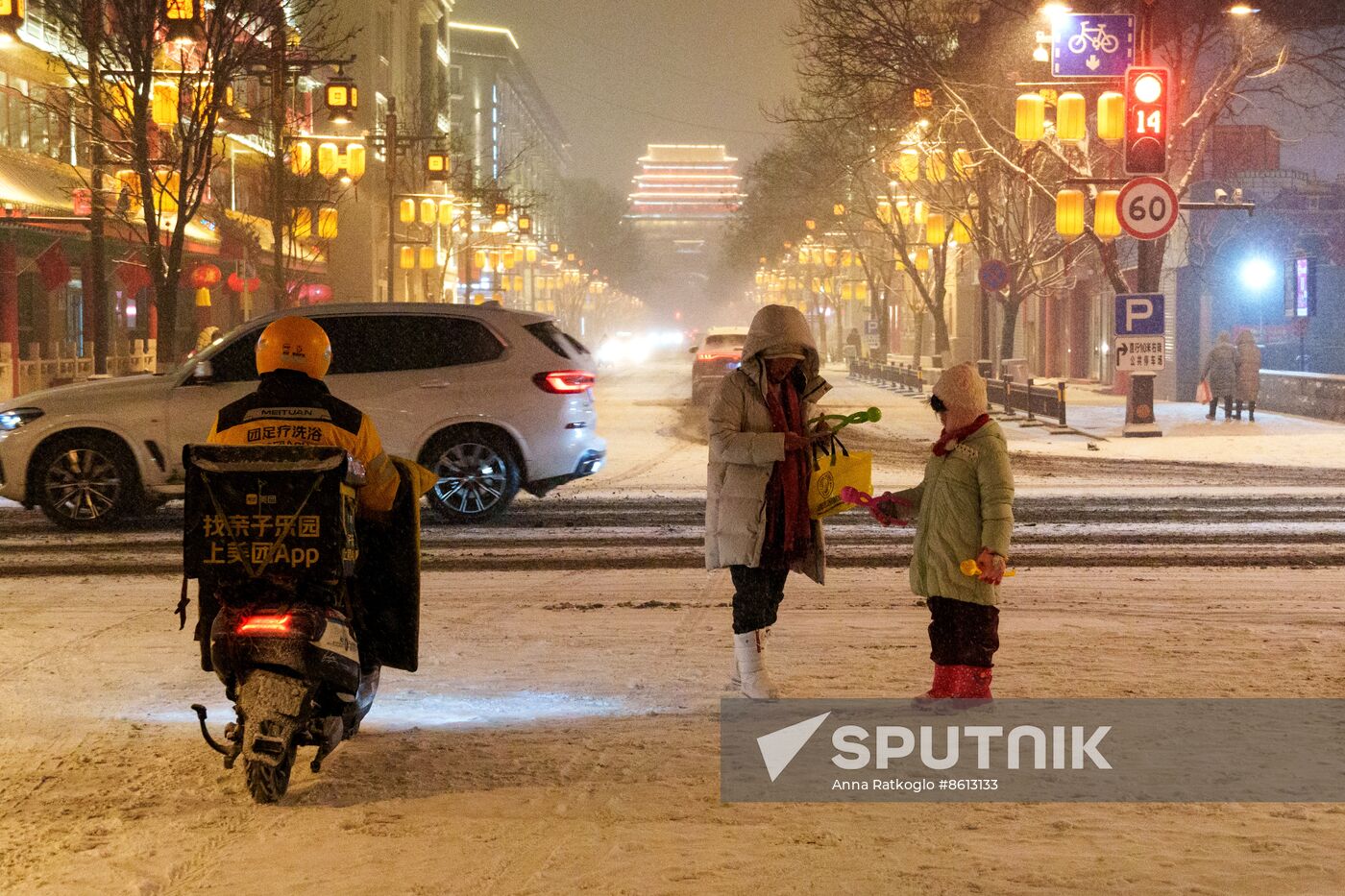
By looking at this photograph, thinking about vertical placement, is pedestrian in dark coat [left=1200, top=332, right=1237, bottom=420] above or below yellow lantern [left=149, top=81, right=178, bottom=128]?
below

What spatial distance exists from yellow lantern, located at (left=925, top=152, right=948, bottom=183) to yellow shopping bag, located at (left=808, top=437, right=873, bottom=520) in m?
33.2

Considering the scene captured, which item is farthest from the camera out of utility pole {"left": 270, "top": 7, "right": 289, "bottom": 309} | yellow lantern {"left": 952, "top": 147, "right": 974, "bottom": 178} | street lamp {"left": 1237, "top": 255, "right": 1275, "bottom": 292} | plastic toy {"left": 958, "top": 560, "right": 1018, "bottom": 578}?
street lamp {"left": 1237, "top": 255, "right": 1275, "bottom": 292}

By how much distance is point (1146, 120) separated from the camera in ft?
77.5

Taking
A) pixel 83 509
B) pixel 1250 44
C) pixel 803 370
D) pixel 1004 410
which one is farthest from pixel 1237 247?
pixel 803 370

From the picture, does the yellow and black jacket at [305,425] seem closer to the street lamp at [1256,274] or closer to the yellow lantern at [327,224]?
the street lamp at [1256,274]

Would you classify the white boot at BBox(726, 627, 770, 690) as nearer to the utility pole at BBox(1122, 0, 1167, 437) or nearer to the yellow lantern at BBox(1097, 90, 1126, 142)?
the utility pole at BBox(1122, 0, 1167, 437)

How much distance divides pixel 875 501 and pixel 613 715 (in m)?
1.40

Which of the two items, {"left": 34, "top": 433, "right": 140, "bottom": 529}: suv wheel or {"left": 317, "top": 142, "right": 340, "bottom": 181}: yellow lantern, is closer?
{"left": 34, "top": 433, "right": 140, "bottom": 529}: suv wheel

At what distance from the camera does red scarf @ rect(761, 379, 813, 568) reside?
6.38 m

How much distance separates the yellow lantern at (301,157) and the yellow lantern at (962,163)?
16920mm

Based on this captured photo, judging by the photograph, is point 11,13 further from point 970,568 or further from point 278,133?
point 970,568

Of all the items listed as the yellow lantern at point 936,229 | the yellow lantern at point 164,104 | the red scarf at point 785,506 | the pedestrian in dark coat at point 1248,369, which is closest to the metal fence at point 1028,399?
the pedestrian in dark coat at point 1248,369

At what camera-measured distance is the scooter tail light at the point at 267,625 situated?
16.8 feet

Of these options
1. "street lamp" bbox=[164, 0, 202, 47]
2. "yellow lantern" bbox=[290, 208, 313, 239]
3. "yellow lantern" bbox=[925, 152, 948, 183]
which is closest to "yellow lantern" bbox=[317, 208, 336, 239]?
"yellow lantern" bbox=[290, 208, 313, 239]
